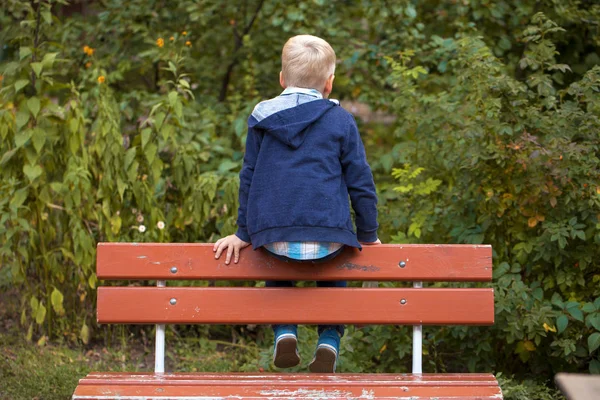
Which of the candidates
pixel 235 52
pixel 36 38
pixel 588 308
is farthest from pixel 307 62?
Answer: pixel 235 52

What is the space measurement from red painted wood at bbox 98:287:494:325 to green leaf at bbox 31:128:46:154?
4.42 ft

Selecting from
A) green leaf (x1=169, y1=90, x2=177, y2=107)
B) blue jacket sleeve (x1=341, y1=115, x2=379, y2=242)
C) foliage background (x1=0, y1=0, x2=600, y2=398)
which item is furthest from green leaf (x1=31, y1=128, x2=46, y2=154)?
blue jacket sleeve (x1=341, y1=115, x2=379, y2=242)

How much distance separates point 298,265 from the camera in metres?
3.29

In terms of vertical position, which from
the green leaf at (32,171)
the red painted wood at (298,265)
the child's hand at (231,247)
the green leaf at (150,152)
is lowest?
the red painted wood at (298,265)

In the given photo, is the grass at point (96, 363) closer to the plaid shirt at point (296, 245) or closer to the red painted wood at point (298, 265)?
the red painted wood at point (298, 265)

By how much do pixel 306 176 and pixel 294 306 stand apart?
52 centimetres

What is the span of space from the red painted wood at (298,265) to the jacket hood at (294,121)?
462mm

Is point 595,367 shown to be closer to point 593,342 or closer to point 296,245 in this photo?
point 593,342

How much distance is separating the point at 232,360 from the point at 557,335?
5.33 ft

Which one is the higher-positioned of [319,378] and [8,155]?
[8,155]

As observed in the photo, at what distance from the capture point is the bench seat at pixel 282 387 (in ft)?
9.63

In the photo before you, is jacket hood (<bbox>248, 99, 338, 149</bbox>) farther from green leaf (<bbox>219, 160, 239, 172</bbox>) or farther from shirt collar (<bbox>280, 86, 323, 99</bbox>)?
green leaf (<bbox>219, 160, 239, 172</bbox>)

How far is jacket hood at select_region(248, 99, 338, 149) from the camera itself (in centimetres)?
309

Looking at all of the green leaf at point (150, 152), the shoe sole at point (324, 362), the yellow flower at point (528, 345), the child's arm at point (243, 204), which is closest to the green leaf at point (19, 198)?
the green leaf at point (150, 152)
